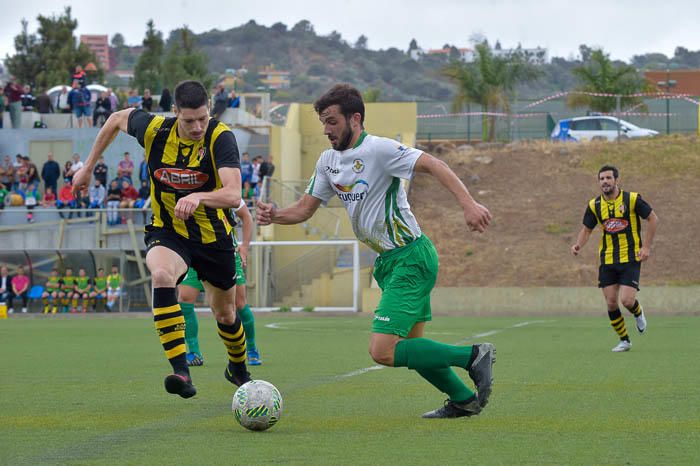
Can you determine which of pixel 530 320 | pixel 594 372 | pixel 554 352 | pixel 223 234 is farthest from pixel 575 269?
pixel 223 234

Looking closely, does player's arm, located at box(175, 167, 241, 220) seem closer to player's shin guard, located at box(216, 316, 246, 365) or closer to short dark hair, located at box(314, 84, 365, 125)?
short dark hair, located at box(314, 84, 365, 125)

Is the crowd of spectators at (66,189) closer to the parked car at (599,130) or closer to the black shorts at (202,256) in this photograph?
the parked car at (599,130)

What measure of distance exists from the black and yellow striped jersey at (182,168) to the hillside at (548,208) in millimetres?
22634

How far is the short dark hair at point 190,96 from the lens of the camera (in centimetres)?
765

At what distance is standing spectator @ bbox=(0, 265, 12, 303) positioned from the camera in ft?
92.0

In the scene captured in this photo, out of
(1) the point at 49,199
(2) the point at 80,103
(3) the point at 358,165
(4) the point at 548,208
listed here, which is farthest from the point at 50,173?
(3) the point at 358,165

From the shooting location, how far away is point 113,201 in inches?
1168

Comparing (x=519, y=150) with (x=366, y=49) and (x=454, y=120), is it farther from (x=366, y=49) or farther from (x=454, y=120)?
(x=366, y=49)

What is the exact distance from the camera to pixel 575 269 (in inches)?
1202

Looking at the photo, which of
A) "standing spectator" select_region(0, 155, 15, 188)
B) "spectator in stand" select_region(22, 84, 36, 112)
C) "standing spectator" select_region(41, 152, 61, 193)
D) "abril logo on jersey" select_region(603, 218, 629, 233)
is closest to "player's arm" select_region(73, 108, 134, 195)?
"abril logo on jersey" select_region(603, 218, 629, 233)

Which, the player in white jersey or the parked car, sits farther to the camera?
the parked car

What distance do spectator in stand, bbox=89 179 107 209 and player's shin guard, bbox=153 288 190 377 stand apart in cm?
2298

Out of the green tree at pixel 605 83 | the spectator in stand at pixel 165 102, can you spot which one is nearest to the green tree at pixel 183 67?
the green tree at pixel 605 83

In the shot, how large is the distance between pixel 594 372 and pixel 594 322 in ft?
38.0
